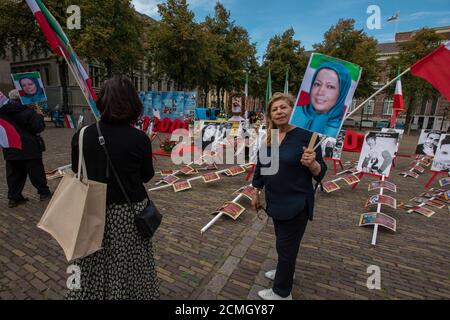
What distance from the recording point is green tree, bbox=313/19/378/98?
28.1 m

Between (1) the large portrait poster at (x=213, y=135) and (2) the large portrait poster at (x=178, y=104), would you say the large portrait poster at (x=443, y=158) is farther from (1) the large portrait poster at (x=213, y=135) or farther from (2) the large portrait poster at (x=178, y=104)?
(2) the large portrait poster at (x=178, y=104)

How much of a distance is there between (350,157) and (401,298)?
1030 cm

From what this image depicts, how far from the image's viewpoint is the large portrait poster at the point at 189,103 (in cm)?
1825

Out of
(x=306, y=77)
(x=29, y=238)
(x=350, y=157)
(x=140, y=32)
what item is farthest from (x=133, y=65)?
(x=306, y=77)

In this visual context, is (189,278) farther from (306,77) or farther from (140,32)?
(140,32)

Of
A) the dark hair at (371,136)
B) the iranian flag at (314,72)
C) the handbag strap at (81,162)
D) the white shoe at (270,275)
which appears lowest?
the white shoe at (270,275)

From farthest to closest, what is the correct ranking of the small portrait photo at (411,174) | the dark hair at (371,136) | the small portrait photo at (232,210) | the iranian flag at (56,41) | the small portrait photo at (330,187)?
the small portrait photo at (411,174), the dark hair at (371,136), the small portrait photo at (330,187), the small portrait photo at (232,210), the iranian flag at (56,41)

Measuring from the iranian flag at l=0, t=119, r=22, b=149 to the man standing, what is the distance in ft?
0.19

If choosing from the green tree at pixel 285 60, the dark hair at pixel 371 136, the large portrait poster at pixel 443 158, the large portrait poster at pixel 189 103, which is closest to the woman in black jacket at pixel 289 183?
the dark hair at pixel 371 136

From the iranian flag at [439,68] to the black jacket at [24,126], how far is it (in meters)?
5.75

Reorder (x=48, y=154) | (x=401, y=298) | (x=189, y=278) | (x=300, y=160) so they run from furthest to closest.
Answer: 1. (x=48, y=154)
2. (x=189, y=278)
3. (x=401, y=298)
4. (x=300, y=160)

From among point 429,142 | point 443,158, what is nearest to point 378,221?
point 443,158
